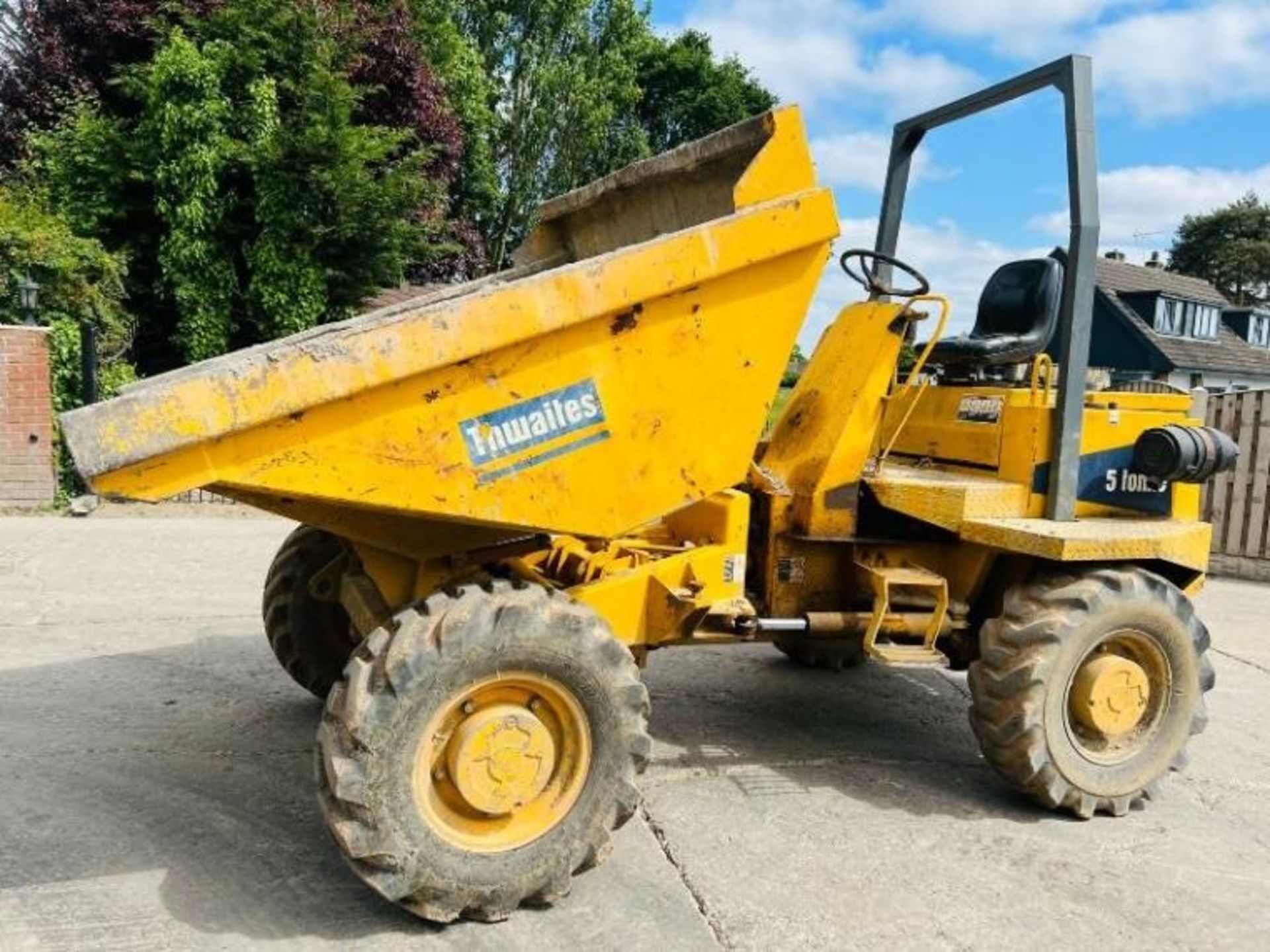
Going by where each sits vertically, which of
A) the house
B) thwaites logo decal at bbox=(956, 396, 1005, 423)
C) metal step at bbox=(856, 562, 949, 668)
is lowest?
metal step at bbox=(856, 562, 949, 668)

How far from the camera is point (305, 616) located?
453 centimetres

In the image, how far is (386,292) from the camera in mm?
15906

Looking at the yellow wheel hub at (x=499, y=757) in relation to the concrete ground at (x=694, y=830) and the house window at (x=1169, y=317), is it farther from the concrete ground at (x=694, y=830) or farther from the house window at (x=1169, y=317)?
the house window at (x=1169, y=317)

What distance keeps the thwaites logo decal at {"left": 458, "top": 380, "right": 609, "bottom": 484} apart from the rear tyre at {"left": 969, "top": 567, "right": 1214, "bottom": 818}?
188 centimetres

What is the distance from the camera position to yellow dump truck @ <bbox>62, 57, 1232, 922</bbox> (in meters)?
2.83

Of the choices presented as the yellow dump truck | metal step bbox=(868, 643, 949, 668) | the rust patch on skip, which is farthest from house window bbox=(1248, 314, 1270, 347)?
the rust patch on skip

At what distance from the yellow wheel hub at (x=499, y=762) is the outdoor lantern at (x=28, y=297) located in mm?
9313

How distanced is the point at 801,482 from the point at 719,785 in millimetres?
1305

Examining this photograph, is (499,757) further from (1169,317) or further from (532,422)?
(1169,317)

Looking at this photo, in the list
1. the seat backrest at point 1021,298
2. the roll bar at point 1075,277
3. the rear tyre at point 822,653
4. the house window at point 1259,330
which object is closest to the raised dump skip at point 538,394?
the roll bar at point 1075,277

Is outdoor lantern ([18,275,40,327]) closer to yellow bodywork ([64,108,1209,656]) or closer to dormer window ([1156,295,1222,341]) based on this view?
yellow bodywork ([64,108,1209,656])

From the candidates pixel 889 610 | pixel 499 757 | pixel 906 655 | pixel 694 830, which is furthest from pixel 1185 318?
pixel 499 757

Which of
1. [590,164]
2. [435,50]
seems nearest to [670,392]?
[435,50]

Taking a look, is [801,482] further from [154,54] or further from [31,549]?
[154,54]
